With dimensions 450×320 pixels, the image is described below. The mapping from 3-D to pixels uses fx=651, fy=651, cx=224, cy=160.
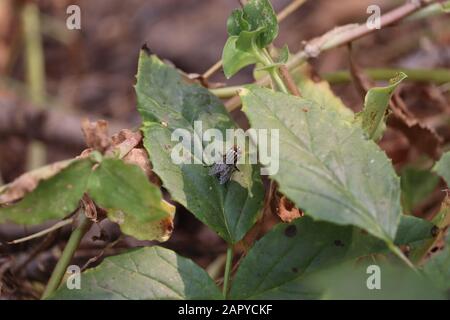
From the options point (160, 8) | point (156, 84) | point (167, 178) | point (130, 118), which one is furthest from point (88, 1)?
point (167, 178)

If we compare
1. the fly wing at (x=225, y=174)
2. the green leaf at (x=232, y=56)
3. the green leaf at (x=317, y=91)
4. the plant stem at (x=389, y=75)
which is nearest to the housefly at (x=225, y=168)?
the fly wing at (x=225, y=174)

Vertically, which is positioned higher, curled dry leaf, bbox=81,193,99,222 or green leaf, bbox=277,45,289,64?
green leaf, bbox=277,45,289,64

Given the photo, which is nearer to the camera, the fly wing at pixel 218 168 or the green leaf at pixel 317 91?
the fly wing at pixel 218 168

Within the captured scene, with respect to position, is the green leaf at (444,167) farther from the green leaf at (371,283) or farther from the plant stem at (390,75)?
the plant stem at (390,75)

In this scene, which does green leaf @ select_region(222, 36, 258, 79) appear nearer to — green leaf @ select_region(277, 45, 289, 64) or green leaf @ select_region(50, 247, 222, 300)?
green leaf @ select_region(277, 45, 289, 64)

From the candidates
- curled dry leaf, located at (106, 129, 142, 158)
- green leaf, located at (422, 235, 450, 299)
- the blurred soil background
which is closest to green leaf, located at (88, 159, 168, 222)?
curled dry leaf, located at (106, 129, 142, 158)
